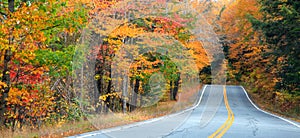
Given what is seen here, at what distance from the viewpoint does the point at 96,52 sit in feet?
64.3

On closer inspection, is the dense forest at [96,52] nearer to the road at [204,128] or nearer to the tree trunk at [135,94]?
the tree trunk at [135,94]

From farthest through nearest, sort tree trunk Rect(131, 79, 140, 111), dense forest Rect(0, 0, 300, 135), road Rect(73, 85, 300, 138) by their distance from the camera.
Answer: tree trunk Rect(131, 79, 140, 111) < road Rect(73, 85, 300, 138) < dense forest Rect(0, 0, 300, 135)

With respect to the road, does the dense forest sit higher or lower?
higher

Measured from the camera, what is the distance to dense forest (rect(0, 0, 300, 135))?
11531 mm

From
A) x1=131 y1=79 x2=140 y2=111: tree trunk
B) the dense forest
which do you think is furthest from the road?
x1=131 y1=79 x2=140 y2=111: tree trunk

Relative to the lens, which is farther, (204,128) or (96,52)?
(96,52)

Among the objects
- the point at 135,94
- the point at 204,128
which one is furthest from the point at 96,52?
the point at 135,94

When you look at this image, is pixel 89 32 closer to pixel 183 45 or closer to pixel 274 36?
pixel 183 45

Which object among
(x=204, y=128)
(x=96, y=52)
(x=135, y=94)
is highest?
(x=96, y=52)

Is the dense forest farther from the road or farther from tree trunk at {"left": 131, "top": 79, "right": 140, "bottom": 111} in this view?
the road

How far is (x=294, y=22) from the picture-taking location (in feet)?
71.1

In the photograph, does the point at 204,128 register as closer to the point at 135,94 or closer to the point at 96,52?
the point at 96,52

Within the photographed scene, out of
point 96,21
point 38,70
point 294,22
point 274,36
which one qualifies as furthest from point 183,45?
point 38,70

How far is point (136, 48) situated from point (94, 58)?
2.52 metres
